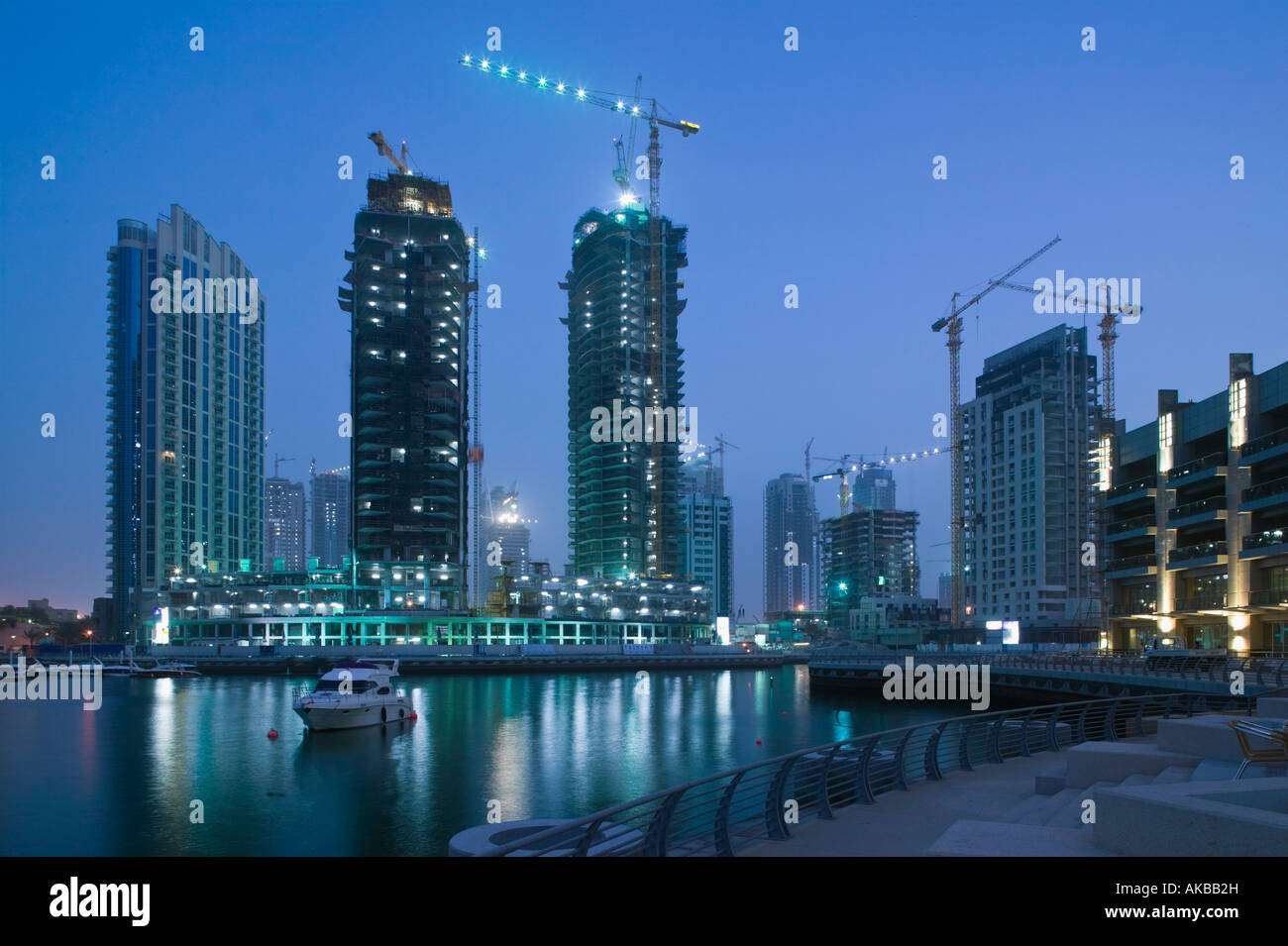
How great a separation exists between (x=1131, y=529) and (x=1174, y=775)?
72636mm

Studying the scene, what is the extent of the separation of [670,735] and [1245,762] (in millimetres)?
40848

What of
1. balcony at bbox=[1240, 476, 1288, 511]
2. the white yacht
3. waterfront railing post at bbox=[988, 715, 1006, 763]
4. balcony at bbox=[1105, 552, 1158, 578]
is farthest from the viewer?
balcony at bbox=[1105, 552, 1158, 578]

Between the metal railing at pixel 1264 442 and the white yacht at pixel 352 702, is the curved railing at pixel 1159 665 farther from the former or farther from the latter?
the white yacht at pixel 352 702

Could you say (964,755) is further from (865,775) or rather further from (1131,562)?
(1131,562)

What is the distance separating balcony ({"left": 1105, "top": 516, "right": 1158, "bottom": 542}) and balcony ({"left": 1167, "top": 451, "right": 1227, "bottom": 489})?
460 cm

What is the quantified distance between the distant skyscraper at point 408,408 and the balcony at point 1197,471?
114097 mm

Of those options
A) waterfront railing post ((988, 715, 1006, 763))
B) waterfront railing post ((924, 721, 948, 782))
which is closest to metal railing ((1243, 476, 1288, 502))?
waterfront railing post ((988, 715, 1006, 763))

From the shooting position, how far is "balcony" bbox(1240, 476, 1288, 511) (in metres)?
60.4

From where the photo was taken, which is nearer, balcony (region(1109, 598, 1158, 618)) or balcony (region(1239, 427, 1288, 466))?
balcony (region(1239, 427, 1288, 466))

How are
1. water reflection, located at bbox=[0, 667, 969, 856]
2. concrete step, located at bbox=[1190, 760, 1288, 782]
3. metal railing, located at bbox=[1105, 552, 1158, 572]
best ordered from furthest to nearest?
1. metal railing, located at bbox=[1105, 552, 1158, 572]
2. water reflection, located at bbox=[0, 667, 969, 856]
3. concrete step, located at bbox=[1190, 760, 1288, 782]

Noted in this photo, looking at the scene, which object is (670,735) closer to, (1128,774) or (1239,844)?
(1128,774)

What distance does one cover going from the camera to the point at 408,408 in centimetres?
15738

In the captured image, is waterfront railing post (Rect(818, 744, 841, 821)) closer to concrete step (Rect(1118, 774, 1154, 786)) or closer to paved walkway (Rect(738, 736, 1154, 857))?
paved walkway (Rect(738, 736, 1154, 857))
